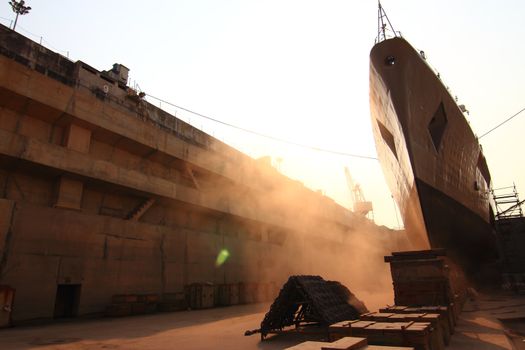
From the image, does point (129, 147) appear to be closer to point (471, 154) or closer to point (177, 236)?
point (177, 236)

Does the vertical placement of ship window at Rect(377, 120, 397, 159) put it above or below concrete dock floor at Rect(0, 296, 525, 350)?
above

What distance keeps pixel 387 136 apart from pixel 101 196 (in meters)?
15.9

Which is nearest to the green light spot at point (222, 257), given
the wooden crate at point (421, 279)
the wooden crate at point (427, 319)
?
the wooden crate at point (421, 279)

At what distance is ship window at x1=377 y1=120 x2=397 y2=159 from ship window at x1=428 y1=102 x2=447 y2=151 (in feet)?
6.12

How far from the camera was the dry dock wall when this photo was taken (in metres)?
14.5

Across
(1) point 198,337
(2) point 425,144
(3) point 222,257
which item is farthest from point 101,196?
(2) point 425,144

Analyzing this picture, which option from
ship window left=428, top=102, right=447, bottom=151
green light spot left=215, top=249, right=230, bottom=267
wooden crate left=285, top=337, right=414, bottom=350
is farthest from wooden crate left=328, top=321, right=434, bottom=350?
green light spot left=215, top=249, right=230, bottom=267

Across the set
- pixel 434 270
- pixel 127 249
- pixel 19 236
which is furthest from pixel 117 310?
pixel 434 270

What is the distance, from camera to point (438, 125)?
612 inches

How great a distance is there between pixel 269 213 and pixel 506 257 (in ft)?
68.4

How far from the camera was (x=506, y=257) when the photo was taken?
29062 millimetres

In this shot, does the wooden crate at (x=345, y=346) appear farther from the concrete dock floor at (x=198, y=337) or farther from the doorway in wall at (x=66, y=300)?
the doorway in wall at (x=66, y=300)

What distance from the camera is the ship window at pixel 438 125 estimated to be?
49.8 feet

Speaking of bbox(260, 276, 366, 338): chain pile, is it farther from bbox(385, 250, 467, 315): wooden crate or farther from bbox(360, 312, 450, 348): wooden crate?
bbox(360, 312, 450, 348): wooden crate
